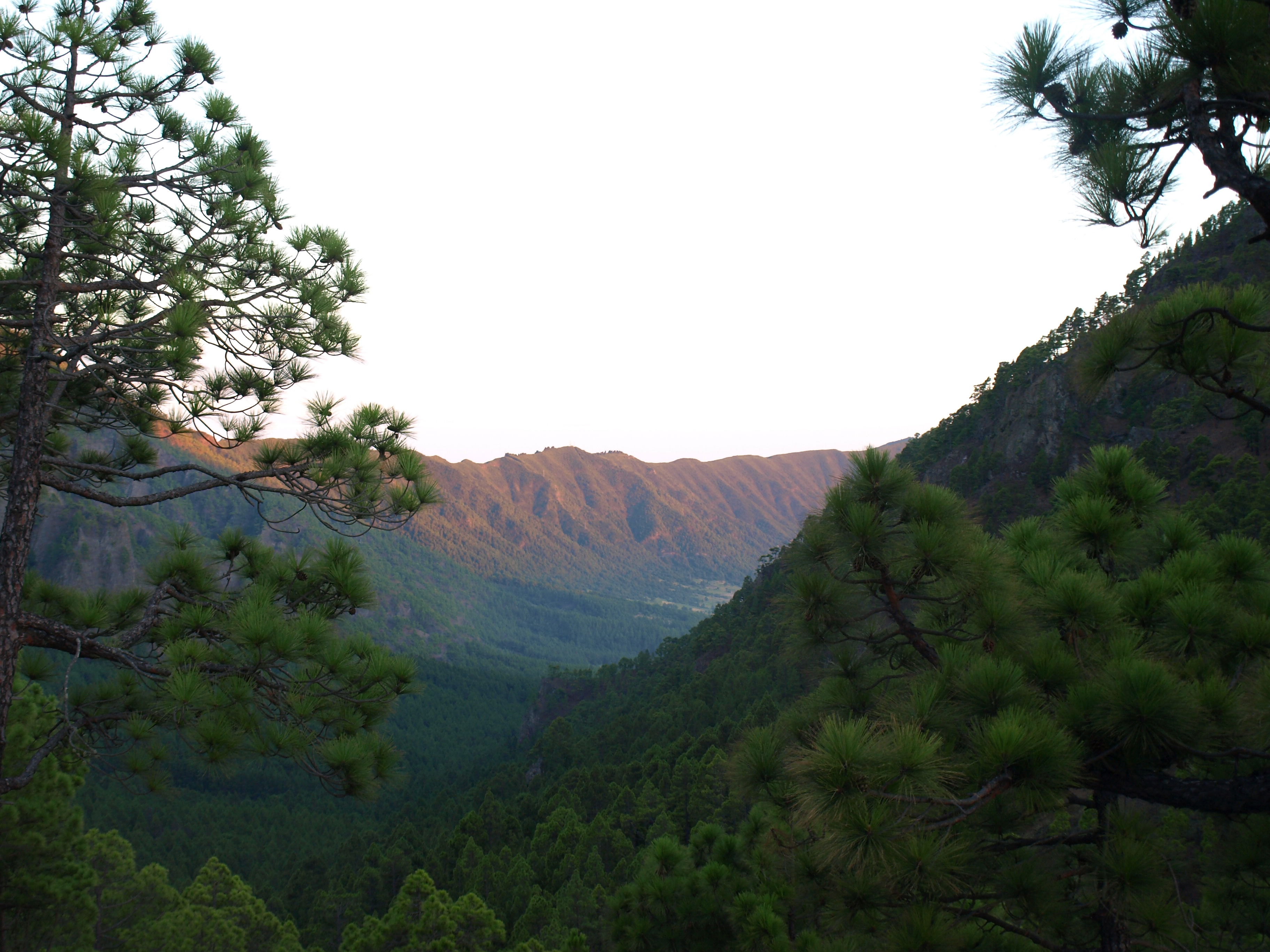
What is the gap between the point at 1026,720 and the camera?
3031 millimetres

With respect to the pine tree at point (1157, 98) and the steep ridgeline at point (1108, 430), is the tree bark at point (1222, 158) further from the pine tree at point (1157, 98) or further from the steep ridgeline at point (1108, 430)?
the steep ridgeline at point (1108, 430)

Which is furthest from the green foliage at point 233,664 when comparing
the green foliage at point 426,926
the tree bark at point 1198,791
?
the green foliage at point 426,926

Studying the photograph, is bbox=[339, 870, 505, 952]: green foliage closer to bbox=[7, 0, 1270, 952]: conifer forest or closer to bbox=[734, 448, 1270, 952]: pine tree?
bbox=[7, 0, 1270, 952]: conifer forest

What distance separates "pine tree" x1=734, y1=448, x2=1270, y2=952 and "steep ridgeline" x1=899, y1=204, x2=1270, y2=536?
Answer: 3299 centimetres

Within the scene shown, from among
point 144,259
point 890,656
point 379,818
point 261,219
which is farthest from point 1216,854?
point 379,818

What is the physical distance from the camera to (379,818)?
68188mm

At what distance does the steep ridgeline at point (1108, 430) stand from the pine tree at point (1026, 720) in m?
33.0

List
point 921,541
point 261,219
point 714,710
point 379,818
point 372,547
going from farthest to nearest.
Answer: point 372,547 < point 379,818 < point 714,710 < point 261,219 < point 921,541

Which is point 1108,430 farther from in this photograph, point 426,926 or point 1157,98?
point 1157,98

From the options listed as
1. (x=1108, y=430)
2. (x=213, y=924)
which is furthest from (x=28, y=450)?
(x=1108, y=430)

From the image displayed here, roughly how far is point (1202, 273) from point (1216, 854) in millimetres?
67819

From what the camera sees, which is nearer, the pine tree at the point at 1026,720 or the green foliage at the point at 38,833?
the pine tree at the point at 1026,720

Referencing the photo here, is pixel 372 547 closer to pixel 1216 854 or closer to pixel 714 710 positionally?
pixel 714 710

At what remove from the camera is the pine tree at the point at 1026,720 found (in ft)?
9.72
